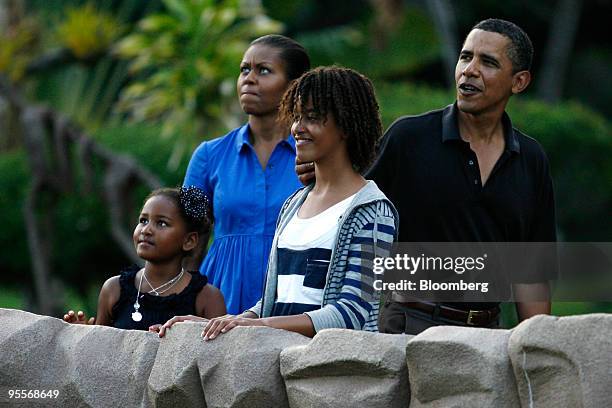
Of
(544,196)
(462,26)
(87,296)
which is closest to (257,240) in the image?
(544,196)

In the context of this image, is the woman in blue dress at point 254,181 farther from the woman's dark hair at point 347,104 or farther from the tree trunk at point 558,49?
the tree trunk at point 558,49

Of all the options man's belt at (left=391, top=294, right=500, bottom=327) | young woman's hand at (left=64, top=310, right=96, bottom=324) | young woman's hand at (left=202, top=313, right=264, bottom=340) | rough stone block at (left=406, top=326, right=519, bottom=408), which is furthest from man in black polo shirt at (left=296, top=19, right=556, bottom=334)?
young woman's hand at (left=64, top=310, right=96, bottom=324)

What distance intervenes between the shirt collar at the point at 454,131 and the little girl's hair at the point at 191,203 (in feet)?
3.13

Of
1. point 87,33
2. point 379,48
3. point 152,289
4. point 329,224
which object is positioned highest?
point 379,48

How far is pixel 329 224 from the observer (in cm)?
454

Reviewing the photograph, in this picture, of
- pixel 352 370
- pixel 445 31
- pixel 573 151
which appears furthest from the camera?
pixel 445 31

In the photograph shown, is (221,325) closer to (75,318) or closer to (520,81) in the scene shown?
(75,318)

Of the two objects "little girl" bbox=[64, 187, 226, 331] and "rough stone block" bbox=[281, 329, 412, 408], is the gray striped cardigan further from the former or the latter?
"little girl" bbox=[64, 187, 226, 331]

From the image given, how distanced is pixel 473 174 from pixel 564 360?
55.9 inches

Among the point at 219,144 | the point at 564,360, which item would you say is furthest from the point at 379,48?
the point at 564,360

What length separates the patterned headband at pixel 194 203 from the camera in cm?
534

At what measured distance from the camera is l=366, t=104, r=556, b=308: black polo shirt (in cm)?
515

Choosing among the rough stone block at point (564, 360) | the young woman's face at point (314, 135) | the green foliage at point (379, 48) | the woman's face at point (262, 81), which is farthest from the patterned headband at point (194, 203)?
the green foliage at point (379, 48)

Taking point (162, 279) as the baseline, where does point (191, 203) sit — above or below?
above
